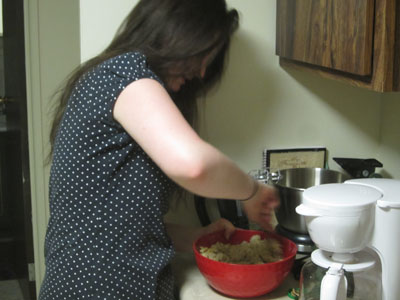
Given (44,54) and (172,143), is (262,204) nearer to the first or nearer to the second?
(172,143)

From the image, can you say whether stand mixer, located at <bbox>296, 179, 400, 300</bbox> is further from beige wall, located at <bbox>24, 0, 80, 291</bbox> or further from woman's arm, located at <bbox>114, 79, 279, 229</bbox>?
beige wall, located at <bbox>24, 0, 80, 291</bbox>

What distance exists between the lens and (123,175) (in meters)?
1.14

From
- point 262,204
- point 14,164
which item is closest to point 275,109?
point 262,204

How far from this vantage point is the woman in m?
1.08

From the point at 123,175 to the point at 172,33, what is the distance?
1.02ft

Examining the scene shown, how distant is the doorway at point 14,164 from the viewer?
8.36ft

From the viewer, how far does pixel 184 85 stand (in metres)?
1.46

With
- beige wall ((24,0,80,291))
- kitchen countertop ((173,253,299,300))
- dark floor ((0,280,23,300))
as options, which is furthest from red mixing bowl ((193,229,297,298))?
dark floor ((0,280,23,300))

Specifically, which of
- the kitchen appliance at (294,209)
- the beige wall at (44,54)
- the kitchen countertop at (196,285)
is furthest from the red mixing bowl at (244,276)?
the beige wall at (44,54)

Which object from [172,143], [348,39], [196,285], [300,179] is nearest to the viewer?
[172,143]

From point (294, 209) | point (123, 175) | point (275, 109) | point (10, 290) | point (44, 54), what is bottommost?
point (10, 290)

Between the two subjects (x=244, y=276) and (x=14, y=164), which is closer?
(x=244, y=276)

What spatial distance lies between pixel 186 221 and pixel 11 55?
1590 mm

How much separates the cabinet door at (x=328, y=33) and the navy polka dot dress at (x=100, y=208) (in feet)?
1.35
